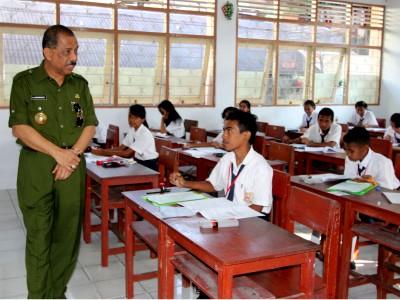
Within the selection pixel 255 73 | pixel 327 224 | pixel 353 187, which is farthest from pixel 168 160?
pixel 255 73

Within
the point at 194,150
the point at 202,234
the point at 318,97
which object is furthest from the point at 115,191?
the point at 318,97

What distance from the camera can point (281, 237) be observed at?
1.89m

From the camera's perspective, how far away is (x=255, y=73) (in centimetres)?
825

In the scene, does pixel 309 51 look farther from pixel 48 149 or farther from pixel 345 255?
pixel 48 149

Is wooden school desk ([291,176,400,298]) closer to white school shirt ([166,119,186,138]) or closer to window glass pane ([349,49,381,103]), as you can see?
white school shirt ([166,119,186,138])

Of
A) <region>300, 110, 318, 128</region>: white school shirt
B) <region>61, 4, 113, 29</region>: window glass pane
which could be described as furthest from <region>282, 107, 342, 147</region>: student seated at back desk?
<region>61, 4, 113, 29</region>: window glass pane

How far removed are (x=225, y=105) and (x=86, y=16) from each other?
2.64 metres

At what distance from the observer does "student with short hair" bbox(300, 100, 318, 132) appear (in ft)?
25.5

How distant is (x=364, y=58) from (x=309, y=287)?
8264mm

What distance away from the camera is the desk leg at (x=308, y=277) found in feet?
6.00

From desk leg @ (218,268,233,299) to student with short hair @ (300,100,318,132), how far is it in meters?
6.24

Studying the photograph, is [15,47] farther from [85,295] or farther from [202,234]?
[202,234]

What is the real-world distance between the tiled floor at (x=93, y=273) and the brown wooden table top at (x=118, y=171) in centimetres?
67

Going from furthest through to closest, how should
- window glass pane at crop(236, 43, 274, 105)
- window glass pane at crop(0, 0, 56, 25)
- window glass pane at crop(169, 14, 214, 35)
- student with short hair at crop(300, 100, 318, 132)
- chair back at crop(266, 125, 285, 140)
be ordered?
window glass pane at crop(236, 43, 274, 105) → student with short hair at crop(300, 100, 318, 132) → window glass pane at crop(169, 14, 214, 35) → window glass pane at crop(0, 0, 56, 25) → chair back at crop(266, 125, 285, 140)
